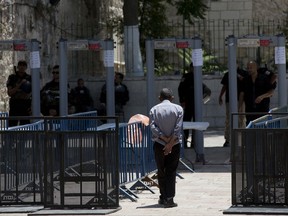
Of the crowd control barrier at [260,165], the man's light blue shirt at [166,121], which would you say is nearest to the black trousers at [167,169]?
the man's light blue shirt at [166,121]

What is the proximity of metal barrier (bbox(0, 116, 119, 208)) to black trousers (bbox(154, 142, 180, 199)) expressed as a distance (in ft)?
2.37

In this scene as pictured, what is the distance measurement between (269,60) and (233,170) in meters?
20.4

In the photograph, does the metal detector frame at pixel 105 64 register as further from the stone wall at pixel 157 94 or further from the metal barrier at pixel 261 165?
the metal barrier at pixel 261 165

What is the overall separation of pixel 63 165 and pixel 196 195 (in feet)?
8.25

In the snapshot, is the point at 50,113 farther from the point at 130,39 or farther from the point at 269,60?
the point at 269,60

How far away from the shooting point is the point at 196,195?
15.5 meters

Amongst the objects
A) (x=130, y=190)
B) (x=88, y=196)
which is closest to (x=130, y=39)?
(x=130, y=190)

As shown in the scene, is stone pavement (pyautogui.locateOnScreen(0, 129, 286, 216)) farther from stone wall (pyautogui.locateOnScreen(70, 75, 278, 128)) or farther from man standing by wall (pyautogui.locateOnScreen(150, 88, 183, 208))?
stone wall (pyautogui.locateOnScreen(70, 75, 278, 128))

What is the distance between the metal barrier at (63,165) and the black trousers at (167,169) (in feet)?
2.37

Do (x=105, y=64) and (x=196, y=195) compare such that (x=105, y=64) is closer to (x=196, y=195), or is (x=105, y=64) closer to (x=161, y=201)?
(x=196, y=195)

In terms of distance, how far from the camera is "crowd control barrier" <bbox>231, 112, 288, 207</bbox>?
13438 mm

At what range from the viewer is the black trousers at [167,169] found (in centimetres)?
1416

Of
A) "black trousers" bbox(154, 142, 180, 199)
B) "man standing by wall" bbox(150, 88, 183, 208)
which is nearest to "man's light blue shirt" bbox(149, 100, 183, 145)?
"man standing by wall" bbox(150, 88, 183, 208)

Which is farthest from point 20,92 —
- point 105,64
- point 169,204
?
point 169,204
